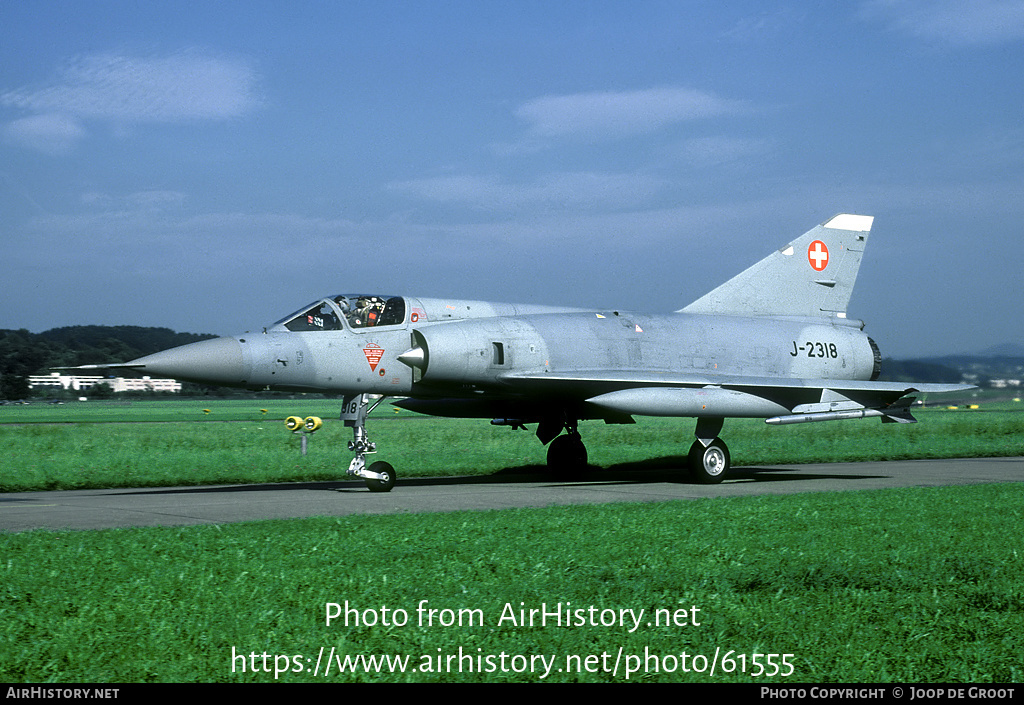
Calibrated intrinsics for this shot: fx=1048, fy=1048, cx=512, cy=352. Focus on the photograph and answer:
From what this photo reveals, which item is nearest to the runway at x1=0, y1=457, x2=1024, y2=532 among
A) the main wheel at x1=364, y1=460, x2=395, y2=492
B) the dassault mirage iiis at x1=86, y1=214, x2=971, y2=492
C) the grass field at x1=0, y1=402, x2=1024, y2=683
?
the main wheel at x1=364, y1=460, x2=395, y2=492

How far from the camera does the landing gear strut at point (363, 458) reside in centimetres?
1570

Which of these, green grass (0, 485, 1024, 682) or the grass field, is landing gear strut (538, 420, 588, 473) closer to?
the grass field

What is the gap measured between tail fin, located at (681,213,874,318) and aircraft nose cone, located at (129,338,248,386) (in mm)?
9664

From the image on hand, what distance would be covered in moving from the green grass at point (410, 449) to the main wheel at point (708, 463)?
4.50m

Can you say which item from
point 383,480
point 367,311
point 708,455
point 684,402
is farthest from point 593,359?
point 383,480

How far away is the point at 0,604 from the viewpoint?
6.23 metres

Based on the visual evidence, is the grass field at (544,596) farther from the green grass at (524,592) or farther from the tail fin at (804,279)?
the tail fin at (804,279)

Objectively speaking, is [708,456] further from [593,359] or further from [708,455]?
[593,359]

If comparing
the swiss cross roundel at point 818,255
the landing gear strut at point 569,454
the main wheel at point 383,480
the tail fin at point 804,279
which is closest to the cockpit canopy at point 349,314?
the main wheel at point 383,480

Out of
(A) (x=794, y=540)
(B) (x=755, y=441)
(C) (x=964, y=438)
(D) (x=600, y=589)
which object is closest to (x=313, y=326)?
(A) (x=794, y=540)

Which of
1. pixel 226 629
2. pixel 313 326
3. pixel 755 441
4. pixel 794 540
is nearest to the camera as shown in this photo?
pixel 226 629
